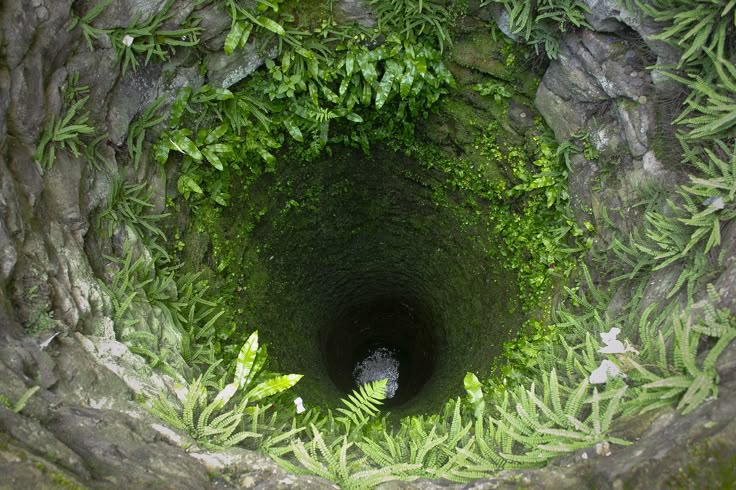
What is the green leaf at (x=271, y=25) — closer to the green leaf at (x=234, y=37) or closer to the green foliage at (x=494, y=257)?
the green foliage at (x=494, y=257)

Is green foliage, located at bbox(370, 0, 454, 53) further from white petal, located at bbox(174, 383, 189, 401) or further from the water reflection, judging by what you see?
the water reflection

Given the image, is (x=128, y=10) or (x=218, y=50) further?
(x=218, y=50)

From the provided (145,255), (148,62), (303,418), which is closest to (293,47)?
(148,62)

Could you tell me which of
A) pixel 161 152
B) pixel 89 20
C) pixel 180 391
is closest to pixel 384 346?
pixel 161 152

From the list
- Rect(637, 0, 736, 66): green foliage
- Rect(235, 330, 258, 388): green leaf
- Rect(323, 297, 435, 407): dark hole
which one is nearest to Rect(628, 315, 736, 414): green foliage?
Rect(637, 0, 736, 66): green foliage

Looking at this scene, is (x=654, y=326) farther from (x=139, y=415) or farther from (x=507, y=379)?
(x=139, y=415)

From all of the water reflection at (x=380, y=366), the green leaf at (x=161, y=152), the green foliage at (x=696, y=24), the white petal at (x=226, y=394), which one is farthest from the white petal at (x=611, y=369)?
the water reflection at (x=380, y=366)

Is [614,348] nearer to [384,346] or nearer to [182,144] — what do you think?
[182,144]
